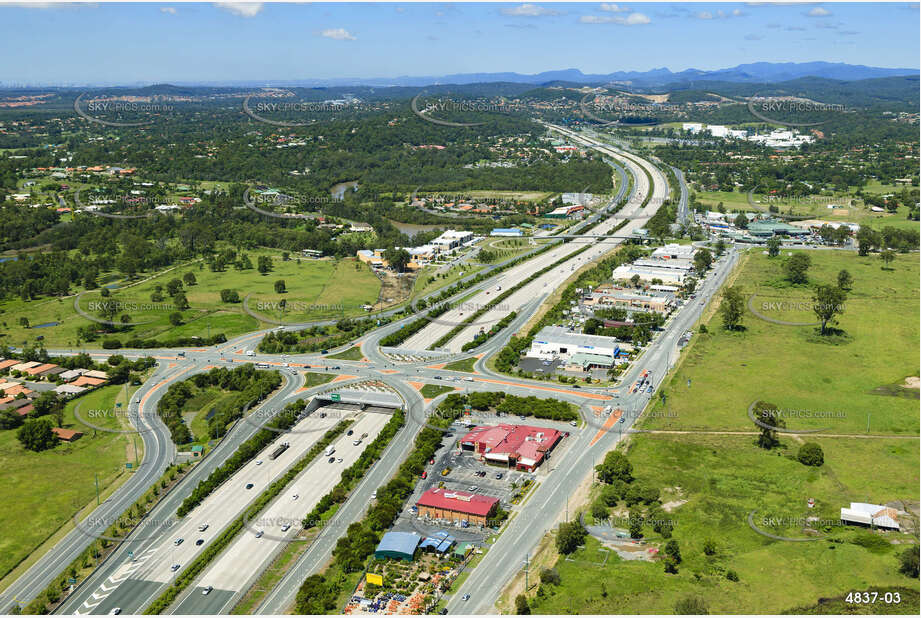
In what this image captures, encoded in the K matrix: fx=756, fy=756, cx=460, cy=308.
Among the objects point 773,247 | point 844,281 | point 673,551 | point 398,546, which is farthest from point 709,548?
point 773,247

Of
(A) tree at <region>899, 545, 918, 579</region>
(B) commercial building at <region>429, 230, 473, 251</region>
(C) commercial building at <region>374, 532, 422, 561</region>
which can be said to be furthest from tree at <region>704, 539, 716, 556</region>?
(B) commercial building at <region>429, 230, 473, 251</region>

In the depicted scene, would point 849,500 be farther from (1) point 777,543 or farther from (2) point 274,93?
(2) point 274,93

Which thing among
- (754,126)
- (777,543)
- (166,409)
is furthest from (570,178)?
(777,543)

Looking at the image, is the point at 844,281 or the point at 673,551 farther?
the point at 844,281

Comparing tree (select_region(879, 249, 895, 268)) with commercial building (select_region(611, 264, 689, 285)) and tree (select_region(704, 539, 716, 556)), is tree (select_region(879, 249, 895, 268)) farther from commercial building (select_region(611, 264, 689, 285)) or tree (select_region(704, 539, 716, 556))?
tree (select_region(704, 539, 716, 556))

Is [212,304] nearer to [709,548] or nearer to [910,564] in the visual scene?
[709,548]

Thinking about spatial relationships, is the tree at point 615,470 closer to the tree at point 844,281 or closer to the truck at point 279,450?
the truck at point 279,450

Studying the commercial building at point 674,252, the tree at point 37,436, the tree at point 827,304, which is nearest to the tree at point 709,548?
the tree at point 827,304
